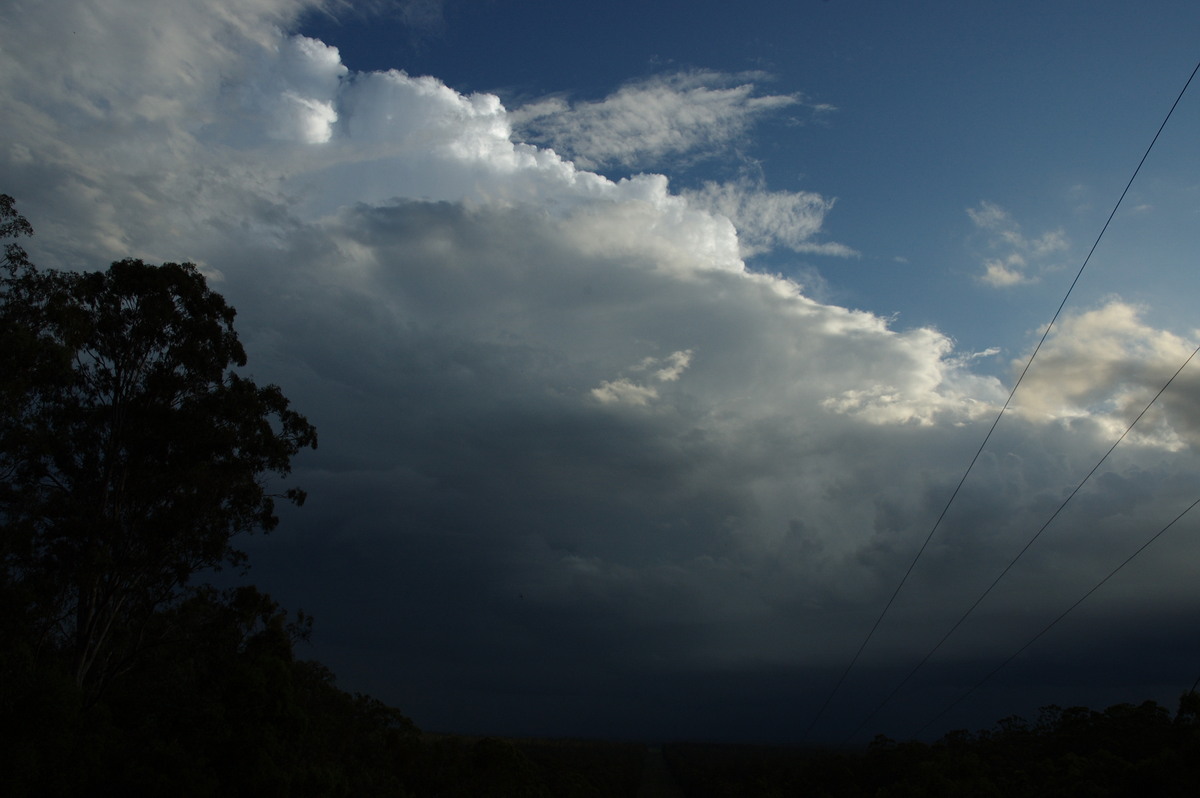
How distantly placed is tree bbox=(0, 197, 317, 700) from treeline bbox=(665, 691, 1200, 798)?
133 ft

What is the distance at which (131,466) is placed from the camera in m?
32.0

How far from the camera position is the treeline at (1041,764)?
36500 mm

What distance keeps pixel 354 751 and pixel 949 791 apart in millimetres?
35610

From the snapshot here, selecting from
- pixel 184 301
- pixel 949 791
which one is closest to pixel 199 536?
pixel 184 301

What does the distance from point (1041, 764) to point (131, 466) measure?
56.4 metres

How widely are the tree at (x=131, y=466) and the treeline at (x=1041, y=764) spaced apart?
40436 mm

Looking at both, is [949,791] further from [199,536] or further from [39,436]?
[39,436]

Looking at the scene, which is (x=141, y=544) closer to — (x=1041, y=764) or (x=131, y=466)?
(x=131, y=466)

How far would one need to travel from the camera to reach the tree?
95.8 feet

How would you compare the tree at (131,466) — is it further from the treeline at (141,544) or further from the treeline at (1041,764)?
the treeline at (1041,764)

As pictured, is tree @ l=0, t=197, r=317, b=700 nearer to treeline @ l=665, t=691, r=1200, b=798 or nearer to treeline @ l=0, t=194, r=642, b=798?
treeline @ l=0, t=194, r=642, b=798

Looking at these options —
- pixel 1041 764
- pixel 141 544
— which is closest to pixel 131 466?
pixel 141 544

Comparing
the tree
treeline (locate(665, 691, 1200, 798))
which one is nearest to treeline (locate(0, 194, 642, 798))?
the tree

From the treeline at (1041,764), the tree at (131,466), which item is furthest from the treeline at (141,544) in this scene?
the treeline at (1041,764)
